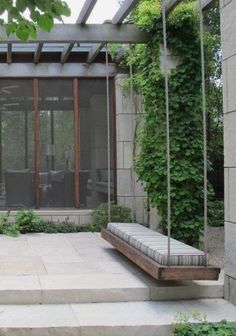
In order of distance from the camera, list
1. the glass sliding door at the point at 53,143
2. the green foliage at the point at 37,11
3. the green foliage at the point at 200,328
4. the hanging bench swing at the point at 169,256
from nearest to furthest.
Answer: the green foliage at the point at 37,11
the green foliage at the point at 200,328
the hanging bench swing at the point at 169,256
the glass sliding door at the point at 53,143

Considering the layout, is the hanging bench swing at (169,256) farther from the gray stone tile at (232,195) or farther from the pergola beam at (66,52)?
the pergola beam at (66,52)

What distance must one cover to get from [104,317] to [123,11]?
4.48 m

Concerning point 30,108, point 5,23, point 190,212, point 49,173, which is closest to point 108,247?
point 190,212

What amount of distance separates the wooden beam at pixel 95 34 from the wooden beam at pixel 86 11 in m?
0.16

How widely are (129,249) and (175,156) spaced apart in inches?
84.6

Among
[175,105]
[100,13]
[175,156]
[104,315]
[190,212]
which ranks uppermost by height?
[100,13]

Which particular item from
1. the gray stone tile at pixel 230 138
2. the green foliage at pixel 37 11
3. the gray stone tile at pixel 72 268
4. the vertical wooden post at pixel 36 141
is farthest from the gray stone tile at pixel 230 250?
the vertical wooden post at pixel 36 141

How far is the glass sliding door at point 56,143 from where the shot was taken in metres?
10.8

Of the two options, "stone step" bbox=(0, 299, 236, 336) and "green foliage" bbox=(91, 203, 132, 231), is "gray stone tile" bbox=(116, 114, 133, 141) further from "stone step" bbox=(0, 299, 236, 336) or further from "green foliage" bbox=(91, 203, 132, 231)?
"stone step" bbox=(0, 299, 236, 336)

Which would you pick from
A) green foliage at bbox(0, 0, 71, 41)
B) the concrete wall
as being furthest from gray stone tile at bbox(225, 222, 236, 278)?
green foliage at bbox(0, 0, 71, 41)

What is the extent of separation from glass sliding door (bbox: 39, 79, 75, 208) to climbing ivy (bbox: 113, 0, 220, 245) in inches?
113

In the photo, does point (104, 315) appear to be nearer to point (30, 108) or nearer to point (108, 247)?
point (108, 247)

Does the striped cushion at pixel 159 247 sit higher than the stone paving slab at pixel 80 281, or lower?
higher

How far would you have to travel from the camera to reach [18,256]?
7.60 meters
